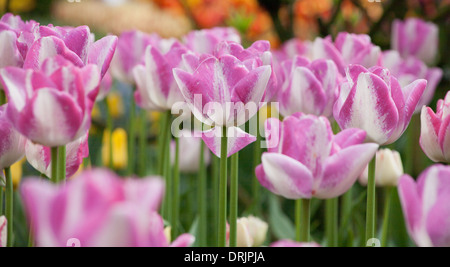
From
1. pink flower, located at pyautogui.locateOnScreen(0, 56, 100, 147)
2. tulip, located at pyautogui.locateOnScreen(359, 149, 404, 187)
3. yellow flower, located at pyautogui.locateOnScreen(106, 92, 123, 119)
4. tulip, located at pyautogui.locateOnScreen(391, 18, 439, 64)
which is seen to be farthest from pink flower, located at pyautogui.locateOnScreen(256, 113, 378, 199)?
yellow flower, located at pyautogui.locateOnScreen(106, 92, 123, 119)

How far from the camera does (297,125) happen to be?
34cm

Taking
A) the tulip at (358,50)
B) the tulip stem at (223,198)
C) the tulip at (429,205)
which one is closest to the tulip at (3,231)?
the tulip stem at (223,198)

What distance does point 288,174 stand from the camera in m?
0.33

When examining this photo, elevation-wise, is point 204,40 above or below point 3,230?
above

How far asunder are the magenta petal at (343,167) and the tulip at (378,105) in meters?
0.04

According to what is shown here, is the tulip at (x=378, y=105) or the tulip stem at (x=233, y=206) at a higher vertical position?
the tulip at (x=378, y=105)

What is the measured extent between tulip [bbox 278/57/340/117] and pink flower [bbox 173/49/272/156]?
0.11 m

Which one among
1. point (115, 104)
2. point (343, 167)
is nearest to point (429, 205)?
point (343, 167)

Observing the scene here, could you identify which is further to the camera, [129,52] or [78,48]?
[129,52]

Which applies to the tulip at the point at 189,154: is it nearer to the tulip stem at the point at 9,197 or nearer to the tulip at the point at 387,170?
the tulip at the point at 387,170

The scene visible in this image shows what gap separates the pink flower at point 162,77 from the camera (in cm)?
49

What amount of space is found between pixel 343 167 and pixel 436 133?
0.09 m

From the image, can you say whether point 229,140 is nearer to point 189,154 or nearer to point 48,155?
point 48,155
